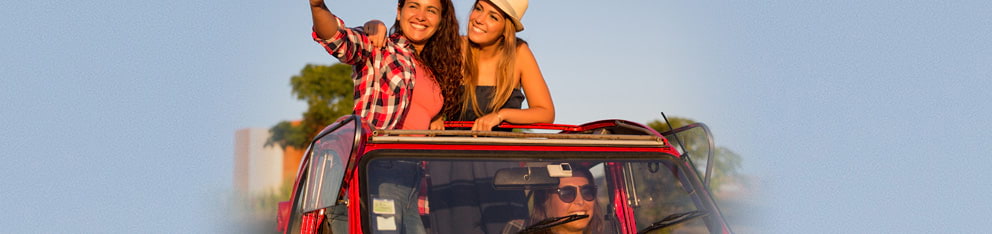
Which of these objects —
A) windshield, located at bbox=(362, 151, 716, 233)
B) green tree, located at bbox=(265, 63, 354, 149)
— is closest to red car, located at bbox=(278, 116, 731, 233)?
windshield, located at bbox=(362, 151, 716, 233)

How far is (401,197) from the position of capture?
4289 millimetres

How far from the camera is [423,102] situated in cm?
537

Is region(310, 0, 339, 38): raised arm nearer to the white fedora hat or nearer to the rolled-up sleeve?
the rolled-up sleeve

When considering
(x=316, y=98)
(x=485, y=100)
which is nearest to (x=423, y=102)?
(x=485, y=100)

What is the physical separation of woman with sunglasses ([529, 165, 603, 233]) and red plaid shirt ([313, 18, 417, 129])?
3.05ft

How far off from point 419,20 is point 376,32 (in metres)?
0.36

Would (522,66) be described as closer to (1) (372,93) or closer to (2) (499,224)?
(1) (372,93)

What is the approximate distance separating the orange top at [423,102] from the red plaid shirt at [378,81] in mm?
40

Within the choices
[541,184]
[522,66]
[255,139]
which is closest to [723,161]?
[522,66]

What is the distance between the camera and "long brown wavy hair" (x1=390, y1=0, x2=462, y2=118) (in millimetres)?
5648

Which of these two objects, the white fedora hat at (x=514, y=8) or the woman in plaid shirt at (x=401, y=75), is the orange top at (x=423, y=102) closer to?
the woman in plaid shirt at (x=401, y=75)

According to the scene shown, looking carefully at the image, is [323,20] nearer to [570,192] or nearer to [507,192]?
[507,192]

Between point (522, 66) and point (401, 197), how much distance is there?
2.04 metres

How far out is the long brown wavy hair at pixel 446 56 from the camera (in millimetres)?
5648
